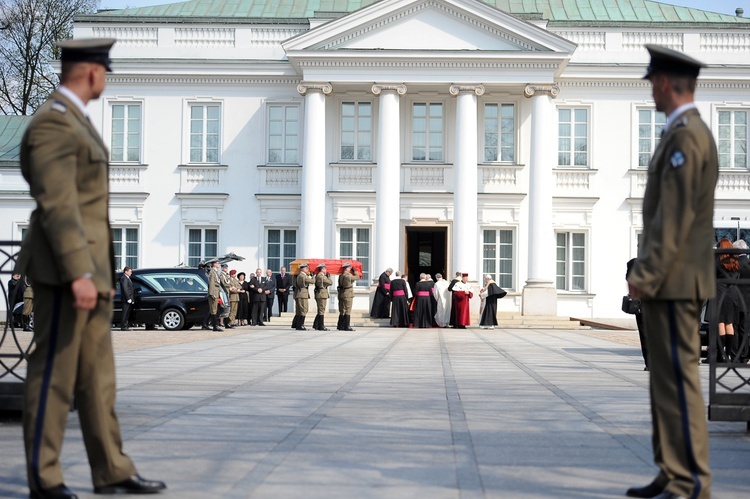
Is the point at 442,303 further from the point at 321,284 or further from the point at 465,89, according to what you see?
the point at 465,89

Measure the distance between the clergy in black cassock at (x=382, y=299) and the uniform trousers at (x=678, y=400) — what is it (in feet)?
101

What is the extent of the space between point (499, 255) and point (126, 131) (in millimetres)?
15041

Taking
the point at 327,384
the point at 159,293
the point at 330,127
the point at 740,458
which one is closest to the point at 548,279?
the point at 330,127

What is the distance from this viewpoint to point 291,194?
41438 millimetres

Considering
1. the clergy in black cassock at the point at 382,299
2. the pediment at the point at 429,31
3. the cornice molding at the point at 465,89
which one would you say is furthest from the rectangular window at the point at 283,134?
the clergy in black cassock at the point at 382,299

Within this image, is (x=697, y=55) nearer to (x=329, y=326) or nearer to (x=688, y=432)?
(x=329, y=326)

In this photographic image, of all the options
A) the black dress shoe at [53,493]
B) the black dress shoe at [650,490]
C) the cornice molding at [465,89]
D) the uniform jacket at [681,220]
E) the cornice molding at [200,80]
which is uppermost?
the cornice molding at [200,80]

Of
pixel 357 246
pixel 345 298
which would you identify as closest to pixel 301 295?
pixel 345 298

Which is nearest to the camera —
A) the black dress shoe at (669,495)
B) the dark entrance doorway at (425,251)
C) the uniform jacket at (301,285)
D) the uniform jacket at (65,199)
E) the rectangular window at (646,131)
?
the uniform jacket at (65,199)

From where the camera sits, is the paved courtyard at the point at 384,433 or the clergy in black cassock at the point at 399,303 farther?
the clergy in black cassock at the point at 399,303

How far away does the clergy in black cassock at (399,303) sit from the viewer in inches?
1389

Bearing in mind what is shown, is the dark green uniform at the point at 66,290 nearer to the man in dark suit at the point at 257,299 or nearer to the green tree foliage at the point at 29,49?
the man in dark suit at the point at 257,299

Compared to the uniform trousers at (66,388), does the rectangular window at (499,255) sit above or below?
above

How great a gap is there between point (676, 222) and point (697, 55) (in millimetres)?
38388
